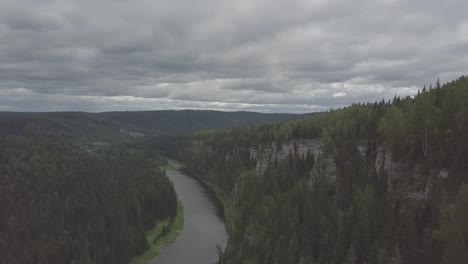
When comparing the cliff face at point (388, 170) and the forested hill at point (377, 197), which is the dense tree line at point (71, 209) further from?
the cliff face at point (388, 170)

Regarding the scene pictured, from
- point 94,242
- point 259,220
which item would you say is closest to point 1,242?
point 94,242

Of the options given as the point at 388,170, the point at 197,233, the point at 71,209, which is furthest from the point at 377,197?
the point at 71,209

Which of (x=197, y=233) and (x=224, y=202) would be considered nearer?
(x=197, y=233)

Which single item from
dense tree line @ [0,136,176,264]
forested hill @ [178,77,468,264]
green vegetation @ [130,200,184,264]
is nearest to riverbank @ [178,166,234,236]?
green vegetation @ [130,200,184,264]

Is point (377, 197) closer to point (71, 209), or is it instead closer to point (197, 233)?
point (197, 233)

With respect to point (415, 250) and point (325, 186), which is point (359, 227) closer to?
point (415, 250)
